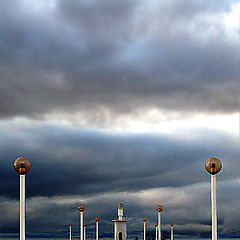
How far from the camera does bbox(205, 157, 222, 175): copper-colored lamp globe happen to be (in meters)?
22.7

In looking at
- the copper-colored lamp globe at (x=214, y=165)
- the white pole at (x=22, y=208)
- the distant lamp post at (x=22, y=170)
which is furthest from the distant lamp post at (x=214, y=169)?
the white pole at (x=22, y=208)

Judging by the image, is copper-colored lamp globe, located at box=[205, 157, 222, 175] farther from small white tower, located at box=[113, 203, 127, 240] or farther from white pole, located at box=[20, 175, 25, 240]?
small white tower, located at box=[113, 203, 127, 240]

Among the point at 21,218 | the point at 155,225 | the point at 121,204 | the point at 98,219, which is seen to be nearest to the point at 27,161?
the point at 21,218

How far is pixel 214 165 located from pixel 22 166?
8521mm

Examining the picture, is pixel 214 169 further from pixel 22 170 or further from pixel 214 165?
pixel 22 170

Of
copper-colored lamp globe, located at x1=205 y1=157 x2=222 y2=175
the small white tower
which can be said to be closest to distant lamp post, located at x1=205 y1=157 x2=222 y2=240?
copper-colored lamp globe, located at x1=205 y1=157 x2=222 y2=175

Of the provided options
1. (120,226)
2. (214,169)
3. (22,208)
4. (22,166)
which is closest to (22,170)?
(22,166)

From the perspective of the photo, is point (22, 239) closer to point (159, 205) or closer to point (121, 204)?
point (159, 205)

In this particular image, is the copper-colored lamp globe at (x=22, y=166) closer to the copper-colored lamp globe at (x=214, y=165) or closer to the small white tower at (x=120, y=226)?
the copper-colored lamp globe at (x=214, y=165)

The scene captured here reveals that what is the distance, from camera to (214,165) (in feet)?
74.6

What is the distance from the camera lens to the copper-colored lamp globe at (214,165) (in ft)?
74.6

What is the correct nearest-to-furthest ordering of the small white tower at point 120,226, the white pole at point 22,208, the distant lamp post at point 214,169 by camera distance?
1. the white pole at point 22,208
2. the distant lamp post at point 214,169
3. the small white tower at point 120,226

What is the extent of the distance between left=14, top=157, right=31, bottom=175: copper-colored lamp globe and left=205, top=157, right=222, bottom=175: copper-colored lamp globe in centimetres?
806

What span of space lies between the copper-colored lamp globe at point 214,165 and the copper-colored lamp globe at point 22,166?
26.4 ft
